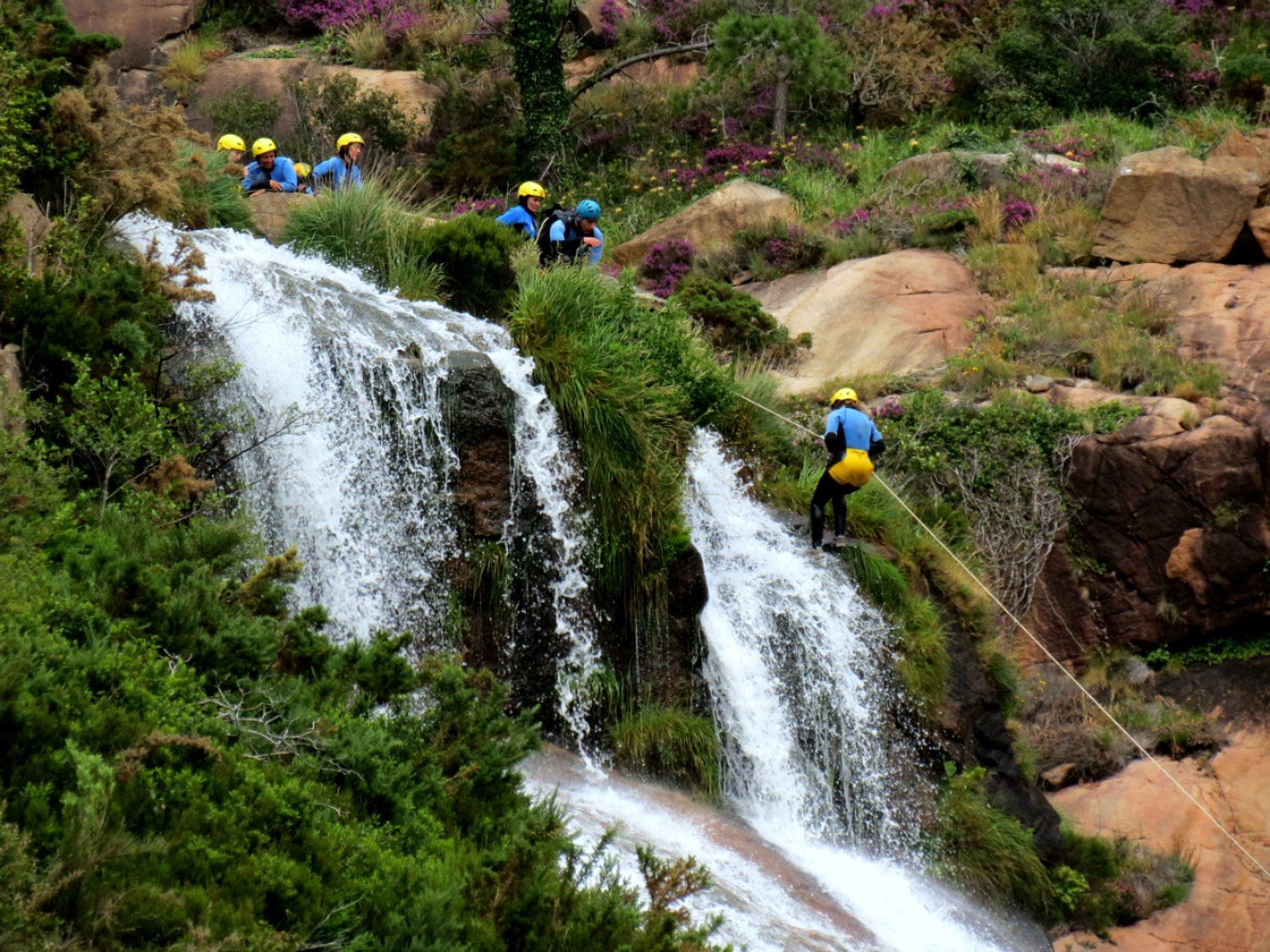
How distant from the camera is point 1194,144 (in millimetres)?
20688

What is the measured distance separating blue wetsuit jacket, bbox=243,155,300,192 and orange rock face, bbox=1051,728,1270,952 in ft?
32.7

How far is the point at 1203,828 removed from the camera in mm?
13469

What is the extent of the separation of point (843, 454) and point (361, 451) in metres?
3.97

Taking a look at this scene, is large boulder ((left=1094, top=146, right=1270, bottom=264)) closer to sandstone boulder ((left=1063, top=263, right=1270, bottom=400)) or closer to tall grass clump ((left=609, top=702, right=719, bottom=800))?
sandstone boulder ((left=1063, top=263, right=1270, bottom=400))

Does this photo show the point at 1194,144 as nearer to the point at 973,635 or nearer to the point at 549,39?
the point at 549,39

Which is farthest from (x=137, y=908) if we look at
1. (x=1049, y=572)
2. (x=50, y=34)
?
(x=1049, y=572)

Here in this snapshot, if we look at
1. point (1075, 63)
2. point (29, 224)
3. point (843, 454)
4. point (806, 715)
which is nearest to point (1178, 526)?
point (843, 454)

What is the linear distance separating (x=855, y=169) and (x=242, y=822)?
18559mm

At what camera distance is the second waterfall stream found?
31.4 feet

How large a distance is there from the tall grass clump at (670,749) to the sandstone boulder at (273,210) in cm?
617

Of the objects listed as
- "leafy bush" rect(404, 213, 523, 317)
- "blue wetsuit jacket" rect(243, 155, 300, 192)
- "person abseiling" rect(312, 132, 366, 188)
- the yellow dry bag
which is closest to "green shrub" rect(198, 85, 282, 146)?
"blue wetsuit jacket" rect(243, 155, 300, 192)

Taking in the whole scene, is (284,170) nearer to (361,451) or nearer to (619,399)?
(619,399)

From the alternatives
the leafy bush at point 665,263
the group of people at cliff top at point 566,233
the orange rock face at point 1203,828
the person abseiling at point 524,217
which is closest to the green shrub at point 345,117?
the leafy bush at point 665,263

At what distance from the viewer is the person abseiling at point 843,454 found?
11.7 m
